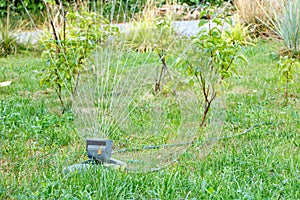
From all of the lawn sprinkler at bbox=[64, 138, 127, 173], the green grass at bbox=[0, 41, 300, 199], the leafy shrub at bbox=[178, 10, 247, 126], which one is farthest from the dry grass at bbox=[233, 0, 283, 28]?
the lawn sprinkler at bbox=[64, 138, 127, 173]

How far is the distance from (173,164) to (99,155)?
1.34ft

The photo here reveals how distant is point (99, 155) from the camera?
2.43 m

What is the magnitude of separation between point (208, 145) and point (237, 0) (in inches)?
253

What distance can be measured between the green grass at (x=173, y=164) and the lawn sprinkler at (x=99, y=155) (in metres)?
0.10

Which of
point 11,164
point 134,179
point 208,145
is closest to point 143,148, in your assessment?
point 208,145

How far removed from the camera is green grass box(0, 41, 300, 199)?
6.91 ft

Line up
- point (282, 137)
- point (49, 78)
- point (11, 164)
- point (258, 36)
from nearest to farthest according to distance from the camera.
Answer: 1. point (11, 164)
2. point (282, 137)
3. point (49, 78)
4. point (258, 36)

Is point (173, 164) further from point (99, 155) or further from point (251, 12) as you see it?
point (251, 12)

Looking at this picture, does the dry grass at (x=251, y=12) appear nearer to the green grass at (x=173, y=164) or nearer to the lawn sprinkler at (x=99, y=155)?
the green grass at (x=173, y=164)

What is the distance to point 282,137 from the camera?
9.84 feet

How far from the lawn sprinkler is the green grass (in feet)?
0.31

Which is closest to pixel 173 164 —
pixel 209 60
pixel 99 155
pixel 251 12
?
pixel 99 155

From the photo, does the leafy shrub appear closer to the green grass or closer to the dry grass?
the green grass

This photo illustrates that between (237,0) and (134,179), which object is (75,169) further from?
(237,0)
